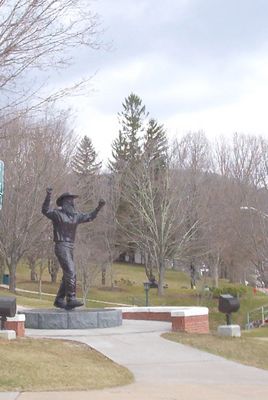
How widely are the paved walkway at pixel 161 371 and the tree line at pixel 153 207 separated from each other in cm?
1967

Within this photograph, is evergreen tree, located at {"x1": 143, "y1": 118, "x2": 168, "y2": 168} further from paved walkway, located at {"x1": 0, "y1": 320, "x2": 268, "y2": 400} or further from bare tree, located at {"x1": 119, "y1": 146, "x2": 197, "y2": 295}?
paved walkway, located at {"x1": 0, "y1": 320, "x2": 268, "y2": 400}

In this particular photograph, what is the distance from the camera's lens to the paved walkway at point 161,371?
8.91 m

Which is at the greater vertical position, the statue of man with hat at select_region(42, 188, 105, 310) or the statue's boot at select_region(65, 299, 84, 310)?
the statue of man with hat at select_region(42, 188, 105, 310)

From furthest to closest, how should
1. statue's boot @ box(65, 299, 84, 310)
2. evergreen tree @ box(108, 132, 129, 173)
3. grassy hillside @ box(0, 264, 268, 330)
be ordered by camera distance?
evergreen tree @ box(108, 132, 129, 173), grassy hillside @ box(0, 264, 268, 330), statue's boot @ box(65, 299, 84, 310)

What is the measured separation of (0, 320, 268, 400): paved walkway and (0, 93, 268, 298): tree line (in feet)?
64.5

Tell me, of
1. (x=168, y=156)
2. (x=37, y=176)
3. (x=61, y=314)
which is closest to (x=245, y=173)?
(x=168, y=156)

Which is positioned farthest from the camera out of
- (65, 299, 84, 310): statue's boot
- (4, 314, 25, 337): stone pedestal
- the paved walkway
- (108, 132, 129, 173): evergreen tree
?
(108, 132, 129, 173): evergreen tree

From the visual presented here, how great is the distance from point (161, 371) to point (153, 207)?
116ft

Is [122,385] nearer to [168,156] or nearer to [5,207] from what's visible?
[5,207]

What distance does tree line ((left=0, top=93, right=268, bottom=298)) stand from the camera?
3781cm

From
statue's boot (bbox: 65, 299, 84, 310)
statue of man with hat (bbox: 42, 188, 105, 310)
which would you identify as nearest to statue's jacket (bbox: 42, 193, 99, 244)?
statue of man with hat (bbox: 42, 188, 105, 310)

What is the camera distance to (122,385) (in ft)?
32.1

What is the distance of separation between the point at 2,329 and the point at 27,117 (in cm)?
462

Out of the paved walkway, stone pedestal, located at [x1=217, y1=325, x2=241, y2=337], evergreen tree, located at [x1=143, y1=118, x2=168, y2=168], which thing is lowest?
the paved walkway
